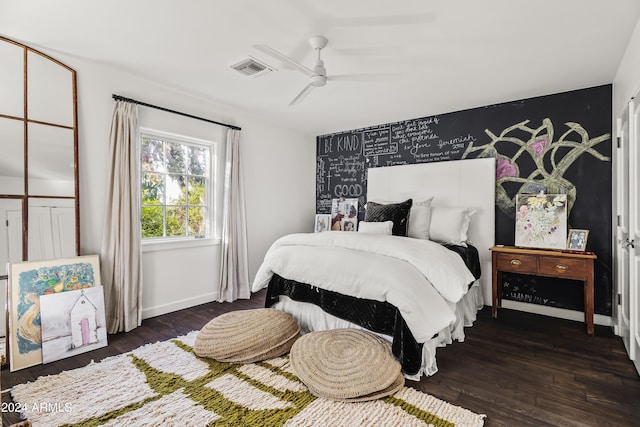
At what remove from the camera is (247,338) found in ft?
7.63

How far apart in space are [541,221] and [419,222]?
47.9 inches

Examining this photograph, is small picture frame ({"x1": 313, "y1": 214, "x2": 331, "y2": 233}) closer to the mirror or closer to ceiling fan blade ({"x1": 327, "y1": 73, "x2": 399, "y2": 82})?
ceiling fan blade ({"x1": 327, "y1": 73, "x2": 399, "y2": 82})

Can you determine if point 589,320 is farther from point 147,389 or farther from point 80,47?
point 80,47

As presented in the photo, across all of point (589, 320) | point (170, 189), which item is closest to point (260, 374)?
Result: point (170, 189)

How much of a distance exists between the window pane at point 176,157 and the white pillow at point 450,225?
2.89 metres

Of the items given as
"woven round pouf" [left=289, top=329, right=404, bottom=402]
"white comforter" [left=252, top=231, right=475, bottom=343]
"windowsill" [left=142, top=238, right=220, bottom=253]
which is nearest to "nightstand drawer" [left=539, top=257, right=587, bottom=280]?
"white comforter" [left=252, top=231, right=475, bottom=343]

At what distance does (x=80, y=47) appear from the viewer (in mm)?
2547

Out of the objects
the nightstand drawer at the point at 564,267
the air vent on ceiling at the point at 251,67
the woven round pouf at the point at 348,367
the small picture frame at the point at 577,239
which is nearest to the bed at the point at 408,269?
the woven round pouf at the point at 348,367

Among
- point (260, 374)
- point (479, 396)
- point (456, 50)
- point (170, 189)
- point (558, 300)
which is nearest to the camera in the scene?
point (479, 396)

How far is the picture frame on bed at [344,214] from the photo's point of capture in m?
4.84

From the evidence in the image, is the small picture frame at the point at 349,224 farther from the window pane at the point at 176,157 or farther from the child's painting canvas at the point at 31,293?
the child's painting canvas at the point at 31,293

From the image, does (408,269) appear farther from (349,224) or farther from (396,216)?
(349,224)

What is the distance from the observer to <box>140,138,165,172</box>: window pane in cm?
343

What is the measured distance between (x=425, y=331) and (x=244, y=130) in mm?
3283
